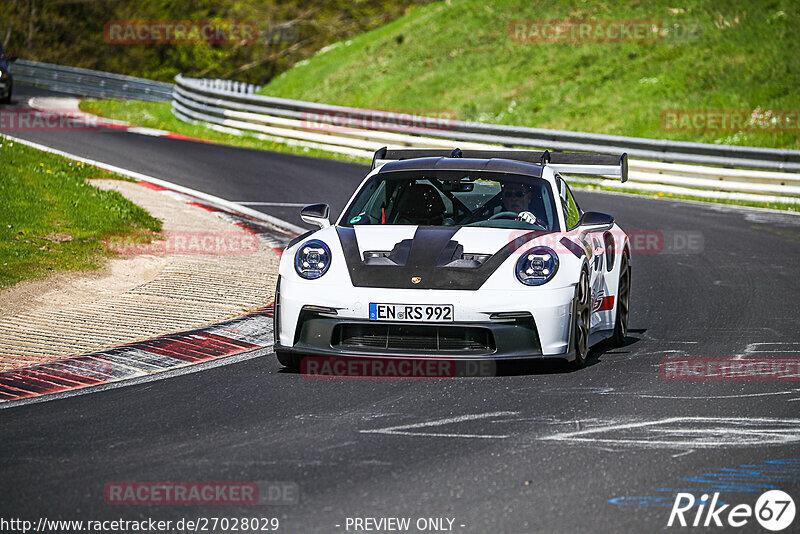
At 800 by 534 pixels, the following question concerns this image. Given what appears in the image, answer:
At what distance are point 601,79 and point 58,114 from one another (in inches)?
569

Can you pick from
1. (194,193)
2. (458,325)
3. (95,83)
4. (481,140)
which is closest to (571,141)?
(481,140)

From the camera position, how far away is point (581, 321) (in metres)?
7.54

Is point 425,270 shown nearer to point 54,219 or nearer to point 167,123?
point 54,219

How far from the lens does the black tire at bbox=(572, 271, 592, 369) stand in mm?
7386

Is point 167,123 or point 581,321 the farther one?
point 167,123

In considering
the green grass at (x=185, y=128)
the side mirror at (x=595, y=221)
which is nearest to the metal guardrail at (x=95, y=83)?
the green grass at (x=185, y=128)

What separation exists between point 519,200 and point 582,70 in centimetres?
2563

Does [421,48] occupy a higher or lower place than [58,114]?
higher

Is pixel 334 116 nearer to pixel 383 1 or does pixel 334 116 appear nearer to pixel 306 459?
pixel 306 459

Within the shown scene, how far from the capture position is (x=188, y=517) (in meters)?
4.83

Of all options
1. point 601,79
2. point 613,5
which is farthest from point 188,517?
point 613,5

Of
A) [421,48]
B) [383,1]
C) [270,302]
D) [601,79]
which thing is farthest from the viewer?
[383,1]

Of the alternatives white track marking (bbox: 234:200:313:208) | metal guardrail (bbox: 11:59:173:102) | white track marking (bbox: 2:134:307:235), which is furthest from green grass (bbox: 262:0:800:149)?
white track marking (bbox: 2:134:307:235)

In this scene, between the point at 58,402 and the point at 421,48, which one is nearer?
the point at 58,402
